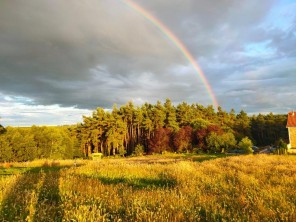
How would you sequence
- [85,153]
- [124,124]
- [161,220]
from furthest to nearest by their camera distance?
[85,153], [124,124], [161,220]

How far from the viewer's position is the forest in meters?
52.1

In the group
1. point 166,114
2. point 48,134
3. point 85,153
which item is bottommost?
point 85,153

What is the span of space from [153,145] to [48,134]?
2371 centimetres

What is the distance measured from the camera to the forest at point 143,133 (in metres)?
52.1

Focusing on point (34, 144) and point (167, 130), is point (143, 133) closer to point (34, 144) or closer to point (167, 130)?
point (167, 130)

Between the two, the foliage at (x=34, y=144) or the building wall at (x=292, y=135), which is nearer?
the building wall at (x=292, y=135)

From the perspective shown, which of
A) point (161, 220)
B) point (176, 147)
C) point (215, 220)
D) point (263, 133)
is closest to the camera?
point (161, 220)

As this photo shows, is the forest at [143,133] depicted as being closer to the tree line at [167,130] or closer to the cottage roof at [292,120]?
the tree line at [167,130]

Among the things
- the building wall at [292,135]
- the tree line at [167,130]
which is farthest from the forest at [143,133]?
the building wall at [292,135]

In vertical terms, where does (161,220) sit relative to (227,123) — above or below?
below

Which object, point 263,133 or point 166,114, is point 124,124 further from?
point 263,133

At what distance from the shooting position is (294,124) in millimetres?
45719

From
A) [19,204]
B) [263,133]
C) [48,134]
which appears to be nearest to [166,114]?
[48,134]

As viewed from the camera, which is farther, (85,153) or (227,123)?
(227,123)
